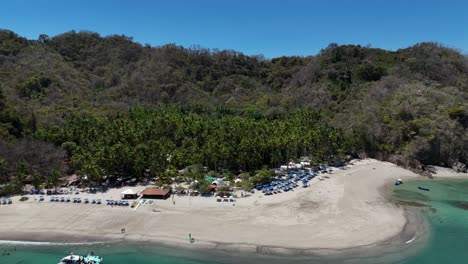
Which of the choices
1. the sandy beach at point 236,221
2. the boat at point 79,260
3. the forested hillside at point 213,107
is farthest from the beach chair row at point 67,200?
the boat at point 79,260

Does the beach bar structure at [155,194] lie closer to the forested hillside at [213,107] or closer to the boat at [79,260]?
the forested hillside at [213,107]

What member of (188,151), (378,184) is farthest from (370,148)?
(188,151)

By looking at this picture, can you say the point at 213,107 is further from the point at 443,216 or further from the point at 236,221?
the point at 443,216

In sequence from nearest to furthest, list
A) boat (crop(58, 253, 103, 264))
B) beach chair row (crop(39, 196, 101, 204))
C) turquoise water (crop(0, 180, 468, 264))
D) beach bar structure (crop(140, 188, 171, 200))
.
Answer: boat (crop(58, 253, 103, 264)), turquoise water (crop(0, 180, 468, 264)), beach chair row (crop(39, 196, 101, 204)), beach bar structure (crop(140, 188, 171, 200))

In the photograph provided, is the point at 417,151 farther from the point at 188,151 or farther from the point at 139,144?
the point at 139,144

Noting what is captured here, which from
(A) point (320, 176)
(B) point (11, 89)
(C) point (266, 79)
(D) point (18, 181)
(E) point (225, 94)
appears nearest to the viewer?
(D) point (18, 181)

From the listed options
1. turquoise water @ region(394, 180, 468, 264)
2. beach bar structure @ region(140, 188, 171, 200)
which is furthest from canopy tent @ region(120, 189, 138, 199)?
turquoise water @ region(394, 180, 468, 264)

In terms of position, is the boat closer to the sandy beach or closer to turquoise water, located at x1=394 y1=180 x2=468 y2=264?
the sandy beach
